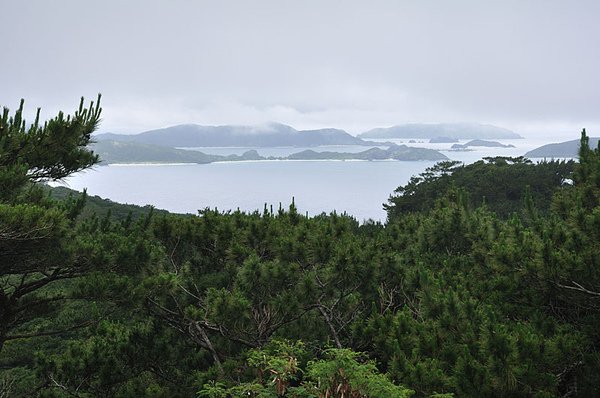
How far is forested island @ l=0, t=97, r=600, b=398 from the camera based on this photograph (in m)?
4.52

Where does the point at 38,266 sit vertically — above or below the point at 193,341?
above

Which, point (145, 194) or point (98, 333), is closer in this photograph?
point (98, 333)

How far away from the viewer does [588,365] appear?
4.57 meters

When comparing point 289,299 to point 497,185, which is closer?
point 289,299

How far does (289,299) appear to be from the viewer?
6.75 meters

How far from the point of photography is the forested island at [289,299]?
4.52 meters

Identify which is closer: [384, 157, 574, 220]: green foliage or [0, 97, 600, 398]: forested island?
[0, 97, 600, 398]: forested island

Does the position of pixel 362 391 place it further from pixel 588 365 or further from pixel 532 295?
pixel 532 295

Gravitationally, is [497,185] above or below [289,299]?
above

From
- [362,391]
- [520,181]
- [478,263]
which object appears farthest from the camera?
[520,181]

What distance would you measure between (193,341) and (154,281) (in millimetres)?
1708

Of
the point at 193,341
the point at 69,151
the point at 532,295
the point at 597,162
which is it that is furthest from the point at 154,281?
the point at 597,162

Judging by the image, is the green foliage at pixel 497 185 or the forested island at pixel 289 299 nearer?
the forested island at pixel 289 299

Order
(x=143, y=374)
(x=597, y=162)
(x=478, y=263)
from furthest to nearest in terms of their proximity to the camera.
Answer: (x=478, y=263), (x=143, y=374), (x=597, y=162)
